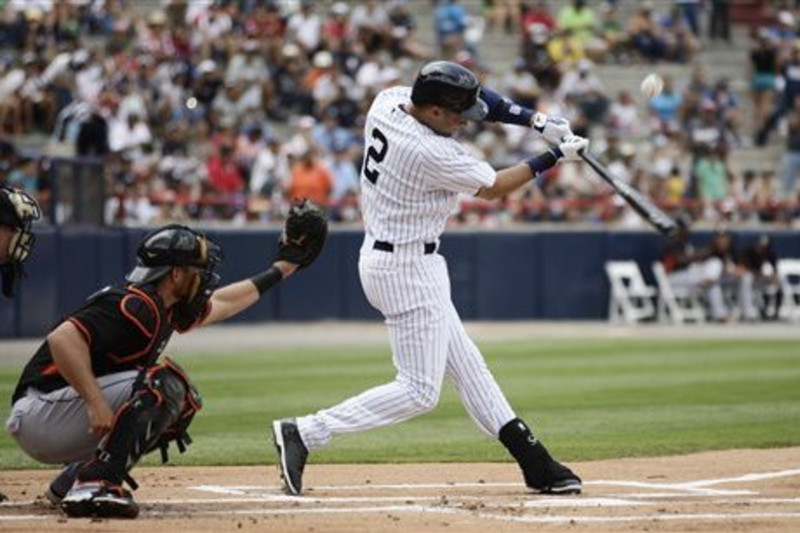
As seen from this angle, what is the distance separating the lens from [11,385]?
1339cm

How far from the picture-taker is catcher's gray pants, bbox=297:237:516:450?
7.57 metres

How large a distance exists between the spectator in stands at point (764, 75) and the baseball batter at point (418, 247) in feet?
67.4

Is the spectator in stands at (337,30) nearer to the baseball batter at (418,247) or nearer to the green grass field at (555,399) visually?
the green grass field at (555,399)

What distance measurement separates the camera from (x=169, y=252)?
22.5 feet

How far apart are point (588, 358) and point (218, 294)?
9.69 metres

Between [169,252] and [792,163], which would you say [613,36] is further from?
[169,252]

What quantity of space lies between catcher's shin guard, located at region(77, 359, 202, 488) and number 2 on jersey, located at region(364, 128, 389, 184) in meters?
1.40

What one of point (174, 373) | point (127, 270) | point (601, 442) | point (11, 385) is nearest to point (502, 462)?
point (601, 442)

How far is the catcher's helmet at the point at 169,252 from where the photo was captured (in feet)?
22.5

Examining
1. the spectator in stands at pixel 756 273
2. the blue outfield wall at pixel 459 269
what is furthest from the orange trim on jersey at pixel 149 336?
→ the spectator in stands at pixel 756 273

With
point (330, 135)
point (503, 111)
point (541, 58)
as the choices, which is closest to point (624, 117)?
point (541, 58)

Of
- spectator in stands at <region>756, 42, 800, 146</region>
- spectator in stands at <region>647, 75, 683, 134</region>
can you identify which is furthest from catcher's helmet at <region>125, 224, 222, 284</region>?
spectator in stands at <region>756, 42, 800, 146</region>

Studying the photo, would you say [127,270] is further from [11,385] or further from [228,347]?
[11,385]

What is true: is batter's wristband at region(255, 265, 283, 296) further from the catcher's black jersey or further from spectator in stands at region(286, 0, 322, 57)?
spectator in stands at region(286, 0, 322, 57)
